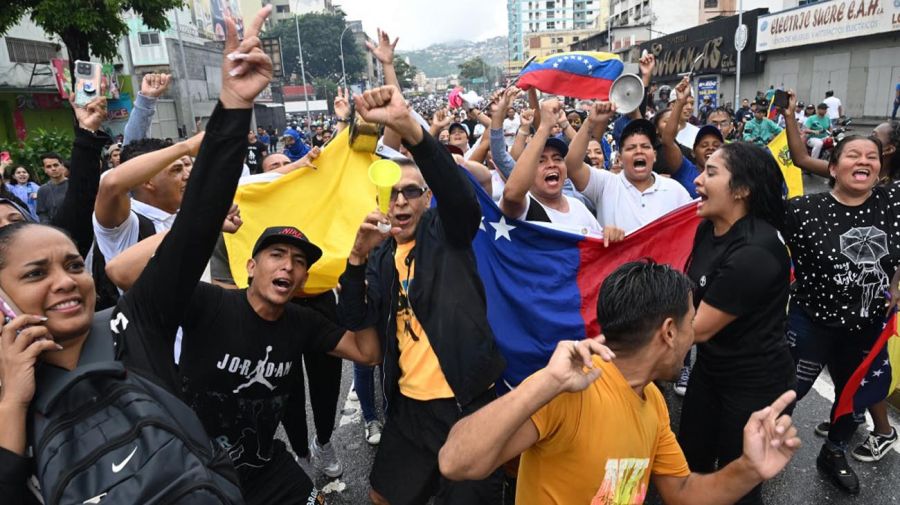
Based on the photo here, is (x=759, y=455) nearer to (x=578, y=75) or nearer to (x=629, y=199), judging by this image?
(x=629, y=199)

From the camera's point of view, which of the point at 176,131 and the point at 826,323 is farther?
the point at 176,131

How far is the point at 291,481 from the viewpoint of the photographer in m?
2.74

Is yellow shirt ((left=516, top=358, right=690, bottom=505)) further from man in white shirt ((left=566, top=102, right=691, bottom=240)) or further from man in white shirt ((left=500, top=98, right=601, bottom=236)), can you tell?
→ man in white shirt ((left=566, top=102, right=691, bottom=240))

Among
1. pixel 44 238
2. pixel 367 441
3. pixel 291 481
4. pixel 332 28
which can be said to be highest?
pixel 332 28

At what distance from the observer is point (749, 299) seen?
2615 mm

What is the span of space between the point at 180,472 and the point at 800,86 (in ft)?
105

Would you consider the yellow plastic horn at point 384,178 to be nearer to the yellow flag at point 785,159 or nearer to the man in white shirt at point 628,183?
the man in white shirt at point 628,183

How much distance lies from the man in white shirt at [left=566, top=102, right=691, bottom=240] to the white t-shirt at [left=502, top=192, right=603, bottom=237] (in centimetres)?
24

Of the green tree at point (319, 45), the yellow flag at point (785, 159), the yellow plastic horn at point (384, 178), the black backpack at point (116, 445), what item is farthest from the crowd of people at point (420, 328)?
the green tree at point (319, 45)

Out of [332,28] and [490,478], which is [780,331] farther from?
[332,28]

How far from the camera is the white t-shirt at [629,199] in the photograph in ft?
13.7

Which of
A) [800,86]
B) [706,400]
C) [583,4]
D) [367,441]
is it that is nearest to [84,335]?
[706,400]

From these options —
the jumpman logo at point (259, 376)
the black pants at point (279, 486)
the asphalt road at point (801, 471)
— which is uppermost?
the jumpman logo at point (259, 376)

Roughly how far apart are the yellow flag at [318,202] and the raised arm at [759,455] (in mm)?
2777
